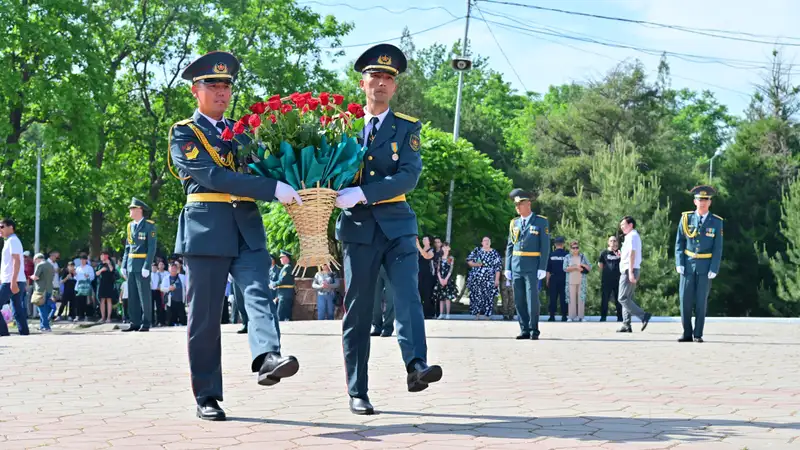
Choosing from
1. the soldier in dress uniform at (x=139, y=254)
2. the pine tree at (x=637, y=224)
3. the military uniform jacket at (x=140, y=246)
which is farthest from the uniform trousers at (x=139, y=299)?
the pine tree at (x=637, y=224)

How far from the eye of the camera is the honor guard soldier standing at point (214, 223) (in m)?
6.68

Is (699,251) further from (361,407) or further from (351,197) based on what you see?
(351,197)

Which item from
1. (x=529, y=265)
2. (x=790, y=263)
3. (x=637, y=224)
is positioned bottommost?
(x=529, y=265)

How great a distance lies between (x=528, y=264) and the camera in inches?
622

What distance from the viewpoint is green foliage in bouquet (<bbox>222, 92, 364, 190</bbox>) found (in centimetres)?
679

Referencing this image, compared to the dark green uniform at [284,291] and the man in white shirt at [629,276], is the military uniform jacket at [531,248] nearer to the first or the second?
the man in white shirt at [629,276]

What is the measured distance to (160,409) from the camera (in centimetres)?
743

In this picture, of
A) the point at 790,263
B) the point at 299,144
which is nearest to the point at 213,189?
the point at 299,144

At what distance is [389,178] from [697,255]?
9.15 m

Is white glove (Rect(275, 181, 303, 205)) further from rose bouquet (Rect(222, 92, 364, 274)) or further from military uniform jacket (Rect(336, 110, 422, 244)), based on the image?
military uniform jacket (Rect(336, 110, 422, 244))

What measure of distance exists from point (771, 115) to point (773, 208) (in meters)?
4.45

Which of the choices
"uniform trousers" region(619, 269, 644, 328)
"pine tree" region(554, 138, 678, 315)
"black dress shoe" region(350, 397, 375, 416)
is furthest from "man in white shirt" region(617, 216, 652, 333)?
"pine tree" region(554, 138, 678, 315)

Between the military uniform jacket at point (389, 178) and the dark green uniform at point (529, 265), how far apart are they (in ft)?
29.0

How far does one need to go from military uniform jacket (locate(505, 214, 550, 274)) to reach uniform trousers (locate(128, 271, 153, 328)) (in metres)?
5.77
